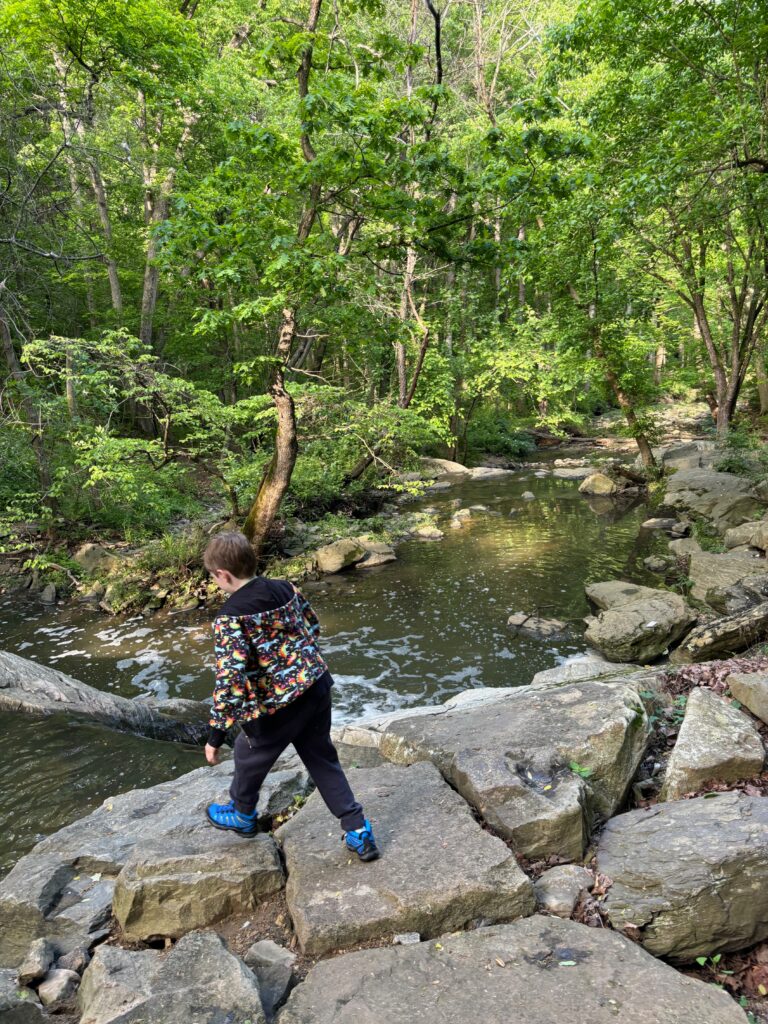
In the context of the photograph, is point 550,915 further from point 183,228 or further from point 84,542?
point 84,542

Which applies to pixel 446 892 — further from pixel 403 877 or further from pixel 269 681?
pixel 269 681

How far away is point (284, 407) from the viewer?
9.85 metres

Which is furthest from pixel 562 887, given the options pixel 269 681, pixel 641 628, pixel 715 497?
pixel 715 497

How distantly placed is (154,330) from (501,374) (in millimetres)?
11964

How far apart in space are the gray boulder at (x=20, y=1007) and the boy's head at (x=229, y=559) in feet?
6.02

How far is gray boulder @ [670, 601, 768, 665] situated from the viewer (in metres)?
5.97

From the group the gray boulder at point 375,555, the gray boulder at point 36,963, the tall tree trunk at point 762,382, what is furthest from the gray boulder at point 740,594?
the tall tree trunk at point 762,382

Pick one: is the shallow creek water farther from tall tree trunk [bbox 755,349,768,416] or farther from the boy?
tall tree trunk [bbox 755,349,768,416]

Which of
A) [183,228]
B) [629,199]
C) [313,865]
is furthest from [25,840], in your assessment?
[629,199]

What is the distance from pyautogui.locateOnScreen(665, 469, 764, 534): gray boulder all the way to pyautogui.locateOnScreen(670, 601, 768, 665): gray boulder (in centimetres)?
585

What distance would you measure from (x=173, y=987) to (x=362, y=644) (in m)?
6.45

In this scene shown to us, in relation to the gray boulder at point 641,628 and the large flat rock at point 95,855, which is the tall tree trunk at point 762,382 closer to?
the gray boulder at point 641,628

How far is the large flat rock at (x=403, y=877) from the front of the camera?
102 inches

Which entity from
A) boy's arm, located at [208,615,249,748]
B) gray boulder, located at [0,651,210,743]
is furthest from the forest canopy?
boy's arm, located at [208,615,249,748]
